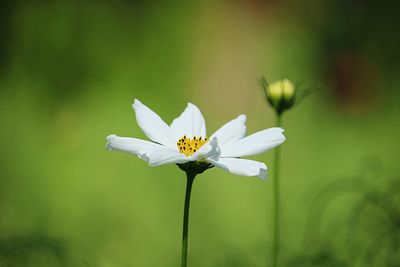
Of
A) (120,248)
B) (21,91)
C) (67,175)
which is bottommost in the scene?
(120,248)

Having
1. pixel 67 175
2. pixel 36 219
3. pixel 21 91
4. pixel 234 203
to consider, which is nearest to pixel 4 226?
pixel 36 219

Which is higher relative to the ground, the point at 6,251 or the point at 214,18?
the point at 214,18

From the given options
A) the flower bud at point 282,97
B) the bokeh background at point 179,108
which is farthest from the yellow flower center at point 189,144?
the bokeh background at point 179,108

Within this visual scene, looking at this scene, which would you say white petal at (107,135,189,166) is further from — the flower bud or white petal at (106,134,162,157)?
the flower bud

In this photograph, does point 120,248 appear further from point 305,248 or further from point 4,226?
point 305,248

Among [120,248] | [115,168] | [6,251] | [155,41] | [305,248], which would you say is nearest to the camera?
[6,251]

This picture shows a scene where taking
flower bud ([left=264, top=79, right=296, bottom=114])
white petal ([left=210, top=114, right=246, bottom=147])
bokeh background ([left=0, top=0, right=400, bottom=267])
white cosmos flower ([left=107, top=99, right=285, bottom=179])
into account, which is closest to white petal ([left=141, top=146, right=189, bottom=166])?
white cosmos flower ([left=107, top=99, right=285, bottom=179])
